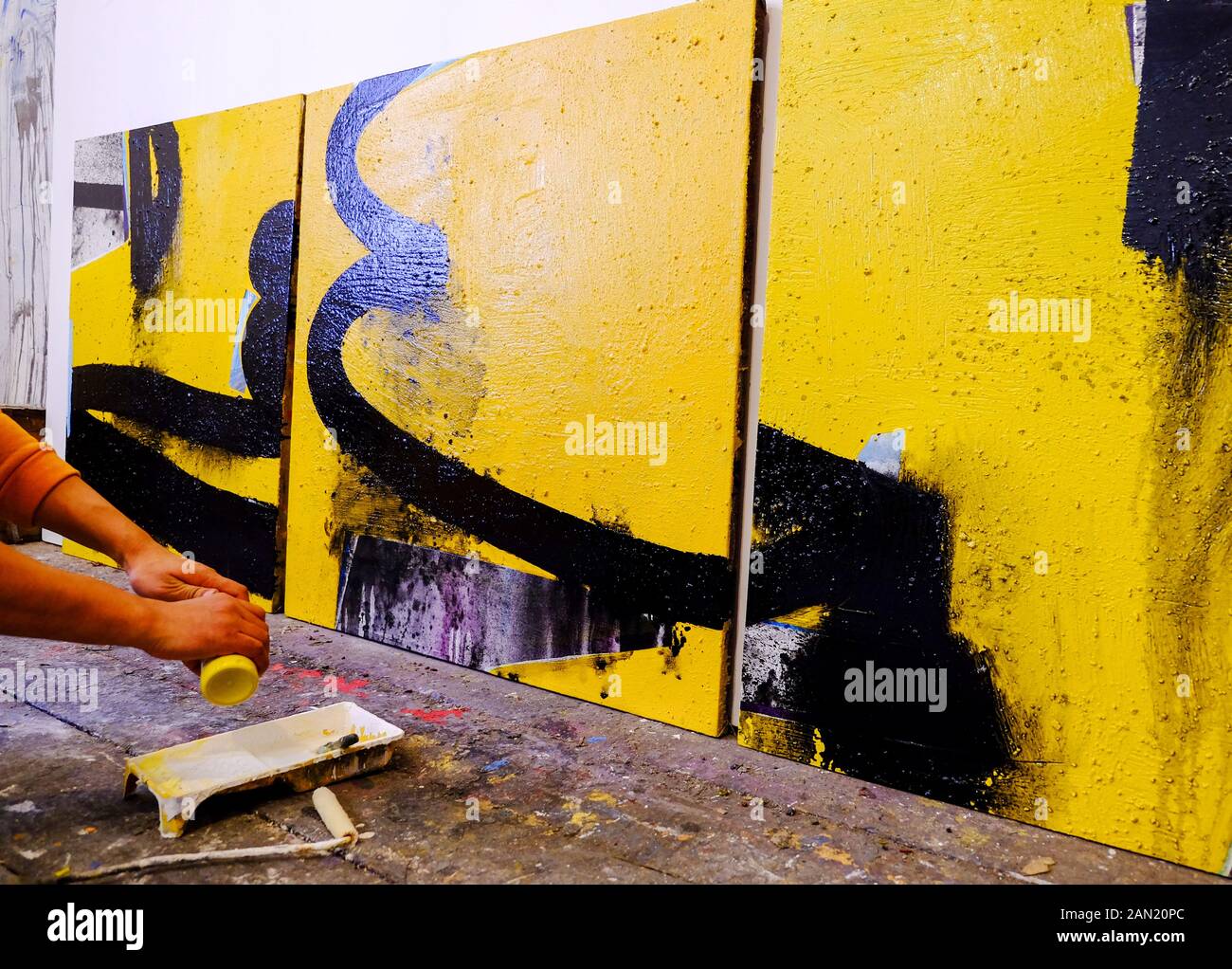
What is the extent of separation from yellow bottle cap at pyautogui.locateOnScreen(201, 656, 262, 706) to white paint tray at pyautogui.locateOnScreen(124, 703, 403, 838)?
0.22 m

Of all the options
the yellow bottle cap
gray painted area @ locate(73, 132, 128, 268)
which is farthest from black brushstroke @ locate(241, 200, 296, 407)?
the yellow bottle cap

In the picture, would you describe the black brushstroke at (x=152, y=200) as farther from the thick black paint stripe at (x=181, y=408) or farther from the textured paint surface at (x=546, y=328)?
the textured paint surface at (x=546, y=328)

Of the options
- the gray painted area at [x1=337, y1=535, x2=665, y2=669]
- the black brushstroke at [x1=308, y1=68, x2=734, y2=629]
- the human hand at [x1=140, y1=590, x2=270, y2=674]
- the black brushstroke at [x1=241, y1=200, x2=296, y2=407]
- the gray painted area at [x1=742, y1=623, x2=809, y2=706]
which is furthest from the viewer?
the black brushstroke at [x1=241, y1=200, x2=296, y2=407]

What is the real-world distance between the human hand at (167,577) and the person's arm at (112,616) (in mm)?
118

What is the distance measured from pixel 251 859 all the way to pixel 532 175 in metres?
2.01

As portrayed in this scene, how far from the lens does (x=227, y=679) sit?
153 centimetres

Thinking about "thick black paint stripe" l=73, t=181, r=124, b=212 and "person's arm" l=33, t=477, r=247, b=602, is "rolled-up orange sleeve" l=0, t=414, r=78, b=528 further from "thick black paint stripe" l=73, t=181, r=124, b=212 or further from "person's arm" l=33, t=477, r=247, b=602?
"thick black paint stripe" l=73, t=181, r=124, b=212

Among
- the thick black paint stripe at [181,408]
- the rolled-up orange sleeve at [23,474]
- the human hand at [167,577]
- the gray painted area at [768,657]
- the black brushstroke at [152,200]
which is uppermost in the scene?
the black brushstroke at [152,200]

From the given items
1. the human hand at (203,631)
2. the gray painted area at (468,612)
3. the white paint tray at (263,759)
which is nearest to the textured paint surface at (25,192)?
the gray painted area at (468,612)

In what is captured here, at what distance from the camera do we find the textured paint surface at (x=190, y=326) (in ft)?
10.4

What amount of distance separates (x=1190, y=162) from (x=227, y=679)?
2226 millimetres

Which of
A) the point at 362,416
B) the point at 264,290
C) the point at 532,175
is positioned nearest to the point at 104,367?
the point at 264,290

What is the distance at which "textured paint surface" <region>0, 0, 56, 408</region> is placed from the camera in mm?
4445

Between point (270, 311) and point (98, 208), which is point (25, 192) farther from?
point (270, 311)
